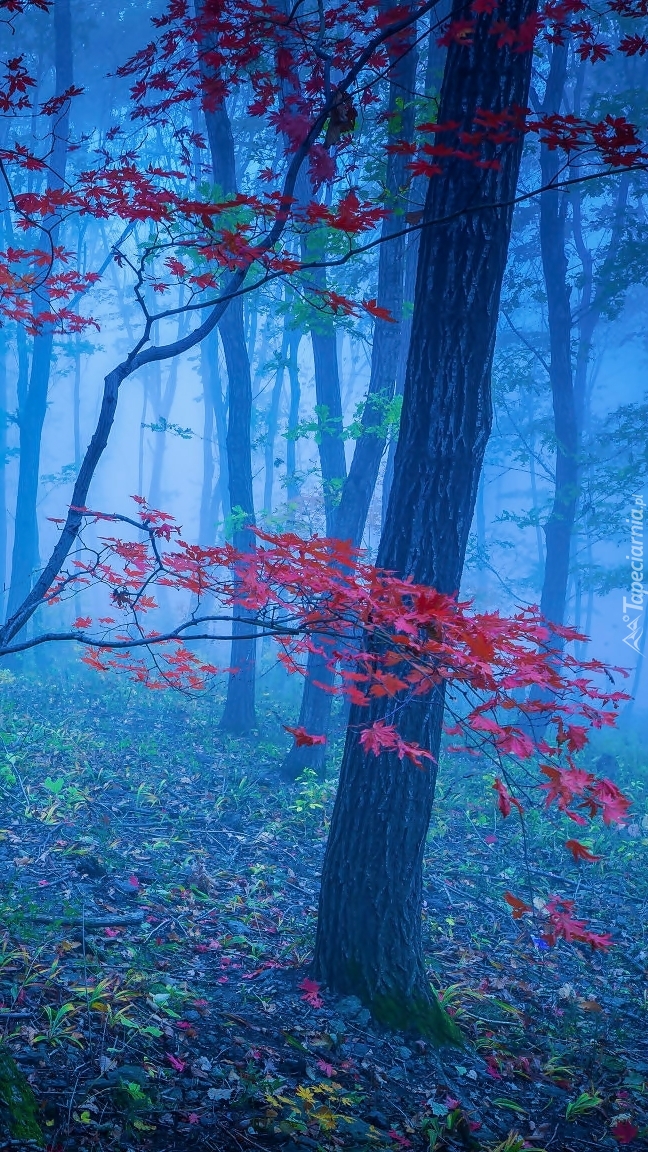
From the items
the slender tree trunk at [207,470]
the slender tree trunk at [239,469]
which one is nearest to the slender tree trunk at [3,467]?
the slender tree trunk at [207,470]

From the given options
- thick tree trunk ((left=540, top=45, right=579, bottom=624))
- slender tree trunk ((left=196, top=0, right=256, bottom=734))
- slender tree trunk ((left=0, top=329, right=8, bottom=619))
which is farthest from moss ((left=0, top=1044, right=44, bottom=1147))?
slender tree trunk ((left=0, top=329, right=8, bottom=619))

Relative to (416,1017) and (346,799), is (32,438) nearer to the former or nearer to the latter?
(346,799)

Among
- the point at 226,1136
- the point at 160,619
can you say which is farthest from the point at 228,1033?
the point at 160,619

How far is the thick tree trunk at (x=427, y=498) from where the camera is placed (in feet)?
14.0

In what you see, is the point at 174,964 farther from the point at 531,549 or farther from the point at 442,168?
the point at 531,549

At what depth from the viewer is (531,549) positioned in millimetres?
34969

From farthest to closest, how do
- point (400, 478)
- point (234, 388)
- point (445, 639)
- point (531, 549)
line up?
point (531, 549), point (234, 388), point (400, 478), point (445, 639)

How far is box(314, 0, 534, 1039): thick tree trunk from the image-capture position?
14.0 feet

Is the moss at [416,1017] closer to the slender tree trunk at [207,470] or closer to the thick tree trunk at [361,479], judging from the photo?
the thick tree trunk at [361,479]

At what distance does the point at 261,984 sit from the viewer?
4.96 m

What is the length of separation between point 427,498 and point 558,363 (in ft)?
32.8

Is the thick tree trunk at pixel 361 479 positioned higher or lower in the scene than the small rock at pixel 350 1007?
higher

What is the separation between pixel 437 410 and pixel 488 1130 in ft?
13.6

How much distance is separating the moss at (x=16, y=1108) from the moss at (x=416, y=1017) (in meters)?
2.40
